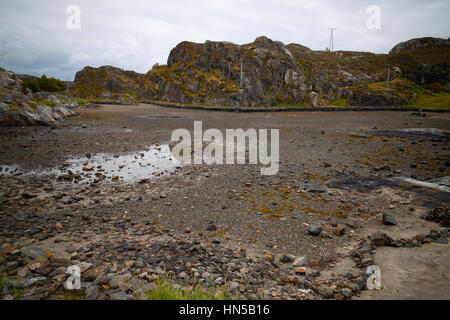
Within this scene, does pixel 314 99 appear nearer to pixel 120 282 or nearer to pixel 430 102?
pixel 430 102

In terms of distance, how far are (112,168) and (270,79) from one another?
60.7 meters

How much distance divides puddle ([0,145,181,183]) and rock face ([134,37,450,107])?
4872cm

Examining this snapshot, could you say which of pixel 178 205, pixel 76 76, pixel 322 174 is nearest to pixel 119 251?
pixel 178 205

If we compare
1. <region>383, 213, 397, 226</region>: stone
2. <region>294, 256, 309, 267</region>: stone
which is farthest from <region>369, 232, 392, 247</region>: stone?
<region>294, 256, 309, 267</region>: stone

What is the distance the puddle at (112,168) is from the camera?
10.0 meters

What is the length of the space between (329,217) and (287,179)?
3.28 m

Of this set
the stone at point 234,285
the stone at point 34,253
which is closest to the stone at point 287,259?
the stone at point 234,285

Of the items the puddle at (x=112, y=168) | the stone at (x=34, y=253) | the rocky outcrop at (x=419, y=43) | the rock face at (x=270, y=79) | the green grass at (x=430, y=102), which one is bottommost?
the stone at (x=34, y=253)

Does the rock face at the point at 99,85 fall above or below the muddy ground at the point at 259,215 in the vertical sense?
above

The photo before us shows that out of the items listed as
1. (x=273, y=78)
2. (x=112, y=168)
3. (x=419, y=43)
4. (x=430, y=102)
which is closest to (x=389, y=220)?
(x=112, y=168)

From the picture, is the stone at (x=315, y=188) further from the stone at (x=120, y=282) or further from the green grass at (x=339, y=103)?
the green grass at (x=339, y=103)

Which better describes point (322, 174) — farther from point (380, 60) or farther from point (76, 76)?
point (76, 76)

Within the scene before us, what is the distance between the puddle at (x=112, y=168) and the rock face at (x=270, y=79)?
4872 cm

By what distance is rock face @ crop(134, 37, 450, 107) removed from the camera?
198 feet
